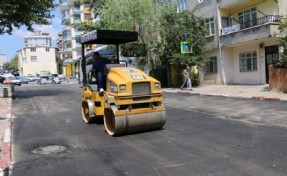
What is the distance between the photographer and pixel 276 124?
396 inches

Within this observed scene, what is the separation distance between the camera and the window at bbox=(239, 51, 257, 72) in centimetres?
2653

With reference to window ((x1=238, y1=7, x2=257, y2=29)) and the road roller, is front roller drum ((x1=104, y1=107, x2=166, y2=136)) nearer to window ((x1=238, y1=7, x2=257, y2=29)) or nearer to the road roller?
the road roller

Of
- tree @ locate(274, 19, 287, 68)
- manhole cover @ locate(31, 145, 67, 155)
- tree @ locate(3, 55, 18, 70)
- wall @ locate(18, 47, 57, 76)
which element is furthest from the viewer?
tree @ locate(3, 55, 18, 70)

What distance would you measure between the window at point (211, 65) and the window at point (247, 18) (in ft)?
13.0

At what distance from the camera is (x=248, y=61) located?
2728 cm

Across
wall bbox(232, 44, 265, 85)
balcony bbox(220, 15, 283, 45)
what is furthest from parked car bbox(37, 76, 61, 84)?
balcony bbox(220, 15, 283, 45)

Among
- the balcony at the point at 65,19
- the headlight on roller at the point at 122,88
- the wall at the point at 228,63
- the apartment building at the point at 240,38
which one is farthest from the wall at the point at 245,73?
the balcony at the point at 65,19

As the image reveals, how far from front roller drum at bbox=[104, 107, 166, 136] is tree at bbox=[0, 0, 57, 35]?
52.1ft

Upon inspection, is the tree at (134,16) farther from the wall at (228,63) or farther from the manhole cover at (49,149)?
the manhole cover at (49,149)

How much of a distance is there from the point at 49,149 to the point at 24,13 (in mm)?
18864

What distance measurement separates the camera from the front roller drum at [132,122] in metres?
8.88

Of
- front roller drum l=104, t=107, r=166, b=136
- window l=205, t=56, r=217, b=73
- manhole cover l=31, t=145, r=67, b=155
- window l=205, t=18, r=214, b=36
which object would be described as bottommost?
manhole cover l=31, t=145, r=67, b=155

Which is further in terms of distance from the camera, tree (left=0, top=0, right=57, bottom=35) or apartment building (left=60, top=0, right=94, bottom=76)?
apartment building (left=60, top=0, right=94, bottom=76)

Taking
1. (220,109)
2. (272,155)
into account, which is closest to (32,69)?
(220,109)
